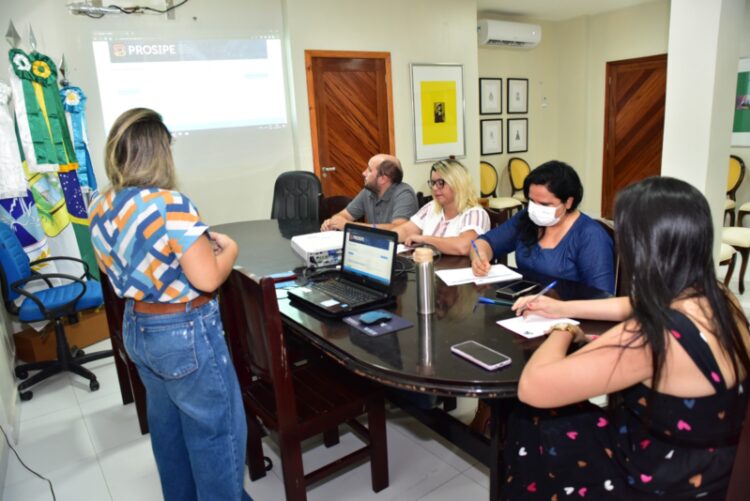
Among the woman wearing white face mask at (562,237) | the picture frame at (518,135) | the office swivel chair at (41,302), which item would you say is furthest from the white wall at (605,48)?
the office swivel chair at (41,302)

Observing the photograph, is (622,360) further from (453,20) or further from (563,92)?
(563,92)

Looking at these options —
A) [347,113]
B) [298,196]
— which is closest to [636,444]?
[298,196]

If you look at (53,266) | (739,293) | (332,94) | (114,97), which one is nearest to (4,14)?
(114,97)

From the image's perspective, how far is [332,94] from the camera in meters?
5.02

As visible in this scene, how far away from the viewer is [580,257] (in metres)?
2.00

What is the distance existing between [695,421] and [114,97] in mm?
4292

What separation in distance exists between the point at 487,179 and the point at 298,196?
129 inches

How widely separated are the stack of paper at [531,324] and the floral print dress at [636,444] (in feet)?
0.68

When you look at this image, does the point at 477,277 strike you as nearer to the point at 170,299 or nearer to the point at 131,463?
the point at 170,299

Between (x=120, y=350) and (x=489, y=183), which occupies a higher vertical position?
(x=489, y=183)

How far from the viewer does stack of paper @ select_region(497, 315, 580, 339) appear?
1.48 metres

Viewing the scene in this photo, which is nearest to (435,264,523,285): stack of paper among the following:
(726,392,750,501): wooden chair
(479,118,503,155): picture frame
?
(726,392,750,501): wooden chair

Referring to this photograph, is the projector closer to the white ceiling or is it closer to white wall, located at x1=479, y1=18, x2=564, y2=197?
the white ceiling

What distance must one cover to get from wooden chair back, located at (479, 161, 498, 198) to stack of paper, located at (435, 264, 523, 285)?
464 centimetres
